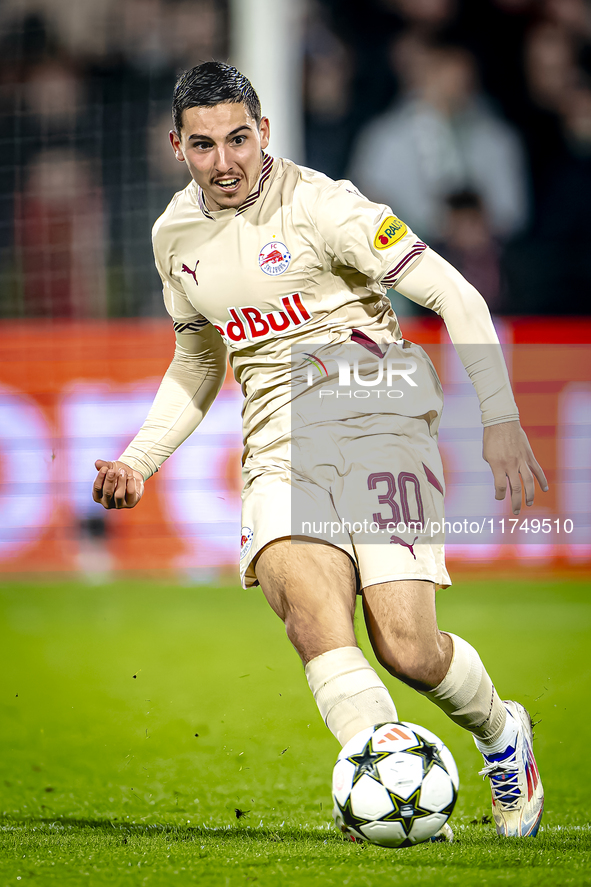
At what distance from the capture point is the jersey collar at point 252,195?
9.02ft

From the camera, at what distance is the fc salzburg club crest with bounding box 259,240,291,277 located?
2719 millimetres

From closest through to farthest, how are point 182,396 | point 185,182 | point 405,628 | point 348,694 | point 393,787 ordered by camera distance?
point 393,787 < point 348,694 < point 405,628 < point 182,396 < point 185,182

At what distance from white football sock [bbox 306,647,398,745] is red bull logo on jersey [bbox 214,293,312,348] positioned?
833 millimetres

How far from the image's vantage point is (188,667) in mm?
4750

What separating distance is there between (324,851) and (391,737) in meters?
0.48

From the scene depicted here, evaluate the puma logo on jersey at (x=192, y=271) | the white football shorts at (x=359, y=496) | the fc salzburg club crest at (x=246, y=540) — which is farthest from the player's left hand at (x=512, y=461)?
the puma logo on jersey at (x=192, y=271)

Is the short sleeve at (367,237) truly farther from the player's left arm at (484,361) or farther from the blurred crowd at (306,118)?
the blurred crowd at (306,118)

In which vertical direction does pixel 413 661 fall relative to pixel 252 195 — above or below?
below

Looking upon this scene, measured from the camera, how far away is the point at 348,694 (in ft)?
7.87

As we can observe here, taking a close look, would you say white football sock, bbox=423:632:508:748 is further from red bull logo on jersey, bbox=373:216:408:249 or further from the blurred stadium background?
the blurred stadium background

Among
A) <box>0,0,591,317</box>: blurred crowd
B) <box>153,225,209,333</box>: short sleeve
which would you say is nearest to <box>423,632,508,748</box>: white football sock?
<box>153,225,209,333</box>: short sleeve

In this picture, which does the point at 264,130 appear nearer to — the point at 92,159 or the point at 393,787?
the point at 393,787

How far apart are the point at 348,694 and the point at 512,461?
66 cm

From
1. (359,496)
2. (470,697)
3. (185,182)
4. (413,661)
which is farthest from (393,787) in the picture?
(185,182)
